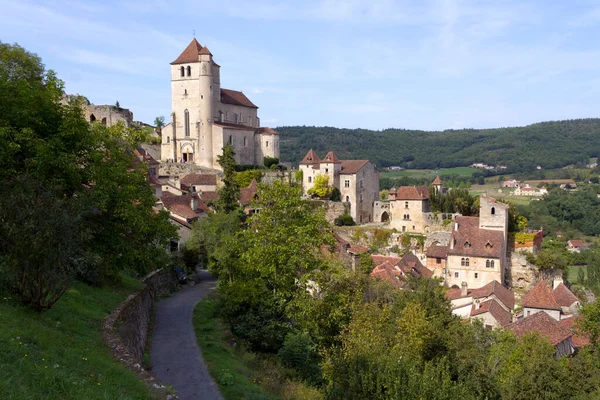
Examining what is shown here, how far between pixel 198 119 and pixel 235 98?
9165 millimetres

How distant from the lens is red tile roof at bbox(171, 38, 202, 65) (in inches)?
2505

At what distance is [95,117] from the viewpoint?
60.2 m

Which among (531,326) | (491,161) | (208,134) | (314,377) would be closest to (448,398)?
(314,377)

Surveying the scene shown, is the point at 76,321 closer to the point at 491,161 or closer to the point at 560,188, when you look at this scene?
the point at 560,188

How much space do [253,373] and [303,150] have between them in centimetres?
12820

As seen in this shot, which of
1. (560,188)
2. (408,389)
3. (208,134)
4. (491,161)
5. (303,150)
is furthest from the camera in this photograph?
(491,161)

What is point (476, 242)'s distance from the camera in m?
44.5

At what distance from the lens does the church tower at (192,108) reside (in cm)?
6325

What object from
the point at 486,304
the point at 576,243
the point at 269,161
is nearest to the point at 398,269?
the point at 486,304

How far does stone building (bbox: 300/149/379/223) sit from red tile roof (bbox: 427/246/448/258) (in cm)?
1191

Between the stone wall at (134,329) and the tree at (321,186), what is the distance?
3001 centimetres

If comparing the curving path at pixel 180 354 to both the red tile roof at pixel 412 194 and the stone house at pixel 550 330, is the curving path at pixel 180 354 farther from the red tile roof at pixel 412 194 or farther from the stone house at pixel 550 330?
the red tile roof at pixel 412 194

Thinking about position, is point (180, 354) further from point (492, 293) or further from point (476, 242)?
point (476, 242)

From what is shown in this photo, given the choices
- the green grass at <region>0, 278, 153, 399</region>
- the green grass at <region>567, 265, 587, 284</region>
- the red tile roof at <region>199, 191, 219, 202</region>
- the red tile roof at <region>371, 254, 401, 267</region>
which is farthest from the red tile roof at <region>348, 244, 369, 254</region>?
the green grass at <region>567, 265, 587, 284</region>
